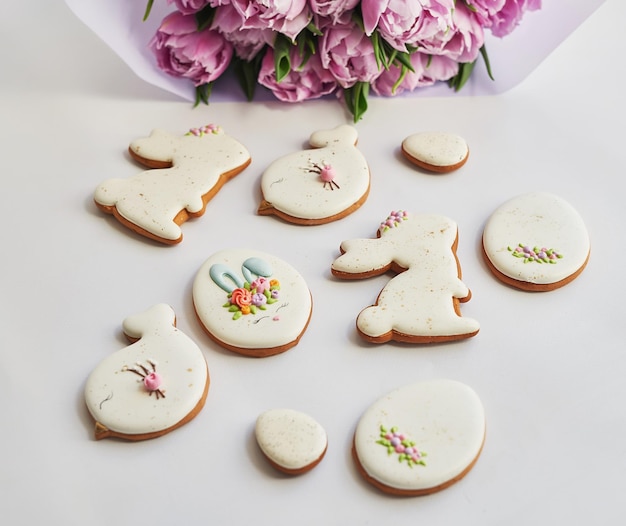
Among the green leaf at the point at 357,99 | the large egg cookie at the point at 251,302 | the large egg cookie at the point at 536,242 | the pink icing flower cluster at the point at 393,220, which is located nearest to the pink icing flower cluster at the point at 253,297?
the large egg cookie at the point at 251,302

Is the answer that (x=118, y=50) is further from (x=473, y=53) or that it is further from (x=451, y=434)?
(x=451, y=434)

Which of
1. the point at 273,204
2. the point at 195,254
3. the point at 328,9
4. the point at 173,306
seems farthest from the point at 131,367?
the point at 328,9

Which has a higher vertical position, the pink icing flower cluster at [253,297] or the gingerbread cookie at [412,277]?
the gingerbread cookie at [412,277]

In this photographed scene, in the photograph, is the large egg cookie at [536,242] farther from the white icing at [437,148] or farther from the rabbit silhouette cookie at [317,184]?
the rabbit silhouette cookie at [317,184]

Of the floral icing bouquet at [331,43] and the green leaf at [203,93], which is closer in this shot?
the floral icing bouquet at [331,43]

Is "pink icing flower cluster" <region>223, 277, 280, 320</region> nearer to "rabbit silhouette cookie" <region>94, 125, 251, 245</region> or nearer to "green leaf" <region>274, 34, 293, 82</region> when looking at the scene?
"rabbit silhouette cookie" <region>94, 125, 251, 245</region>

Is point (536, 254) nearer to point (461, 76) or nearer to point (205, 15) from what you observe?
point (461, 76)

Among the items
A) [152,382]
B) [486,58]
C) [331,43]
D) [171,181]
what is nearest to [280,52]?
[331,43]
